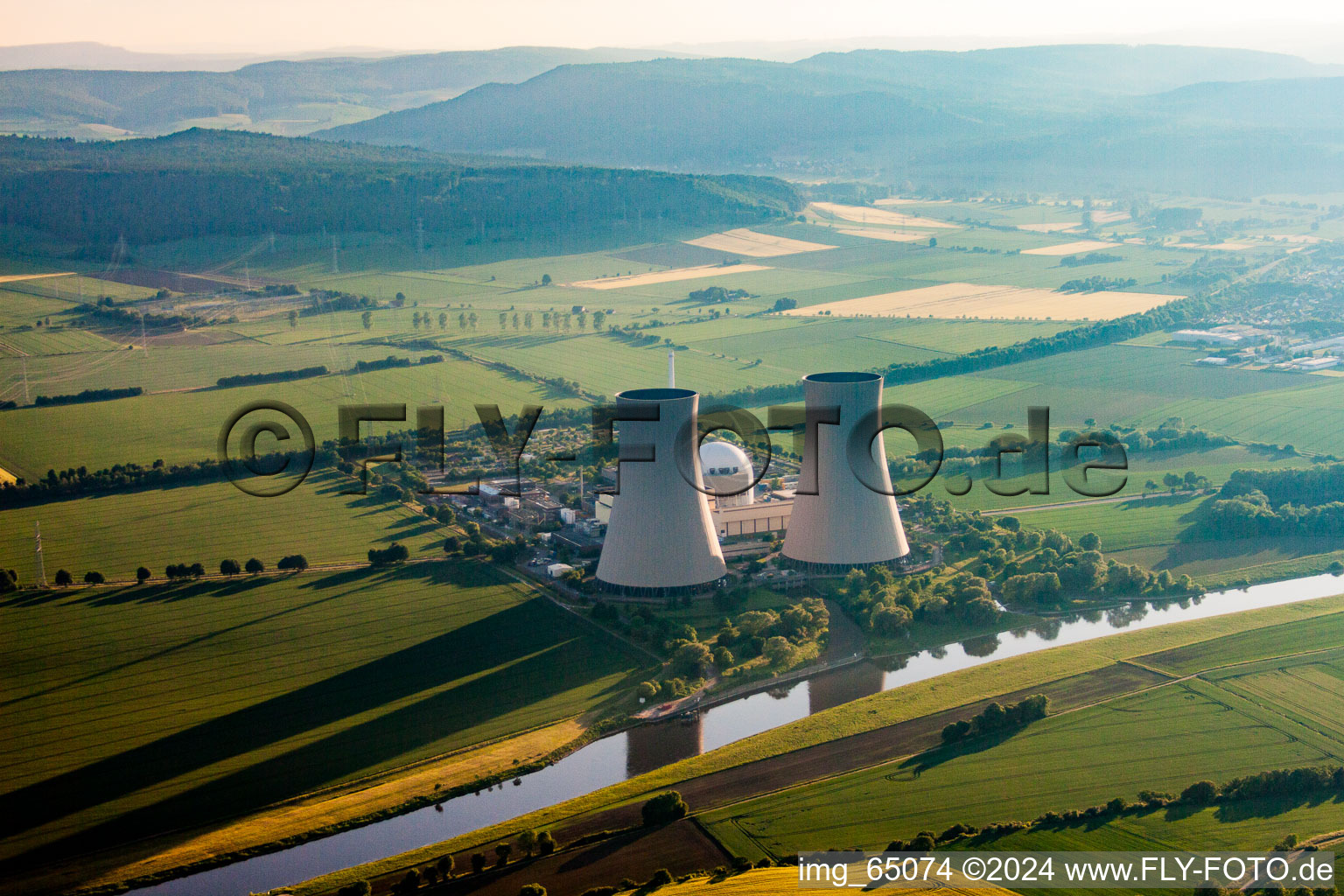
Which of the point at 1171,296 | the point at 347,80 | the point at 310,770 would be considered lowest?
the point at 310,770

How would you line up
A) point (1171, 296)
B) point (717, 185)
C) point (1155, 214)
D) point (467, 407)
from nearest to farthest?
point (467, 407) → point (1171, 296) → point (717, 185) → point (1155, 214)

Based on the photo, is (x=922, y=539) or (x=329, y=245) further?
(x=329, y=245)

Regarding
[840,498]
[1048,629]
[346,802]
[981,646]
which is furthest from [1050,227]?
[346,802]

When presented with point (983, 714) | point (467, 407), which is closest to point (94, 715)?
point (983, 714)

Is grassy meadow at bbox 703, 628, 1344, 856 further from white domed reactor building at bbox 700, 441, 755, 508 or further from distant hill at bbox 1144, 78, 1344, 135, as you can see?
distant hill at bbox 1144, 78, 1344, 135

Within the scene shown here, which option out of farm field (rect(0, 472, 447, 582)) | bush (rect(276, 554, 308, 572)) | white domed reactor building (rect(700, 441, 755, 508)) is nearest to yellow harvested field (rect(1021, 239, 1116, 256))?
white domed reactor building (rect(700, 441, 755, 508))

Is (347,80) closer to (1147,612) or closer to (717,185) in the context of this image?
(717,185)

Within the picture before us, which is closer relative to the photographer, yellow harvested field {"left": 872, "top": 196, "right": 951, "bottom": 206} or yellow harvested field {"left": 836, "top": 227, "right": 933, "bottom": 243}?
yellow harvested field {"left": 836, "top": 227, "right": 933, "bottom": 243}
